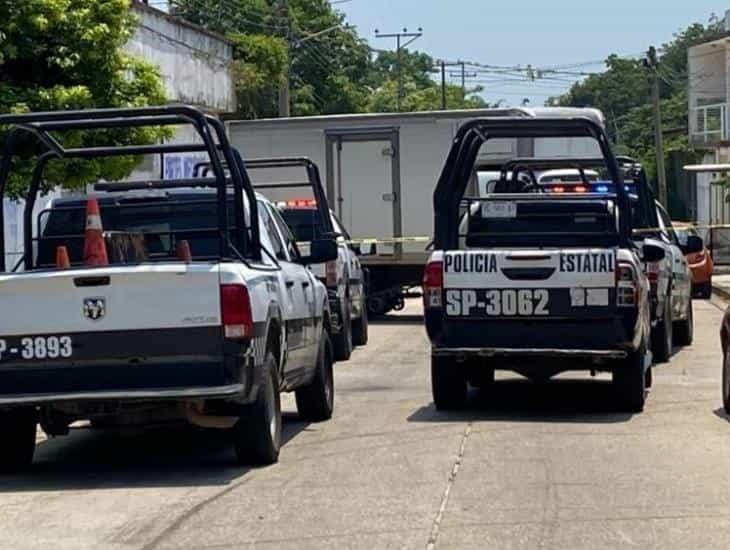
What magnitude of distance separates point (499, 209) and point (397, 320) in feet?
40.6

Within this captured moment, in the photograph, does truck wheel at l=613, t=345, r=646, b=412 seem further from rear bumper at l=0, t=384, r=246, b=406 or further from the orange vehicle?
the orange vehicle

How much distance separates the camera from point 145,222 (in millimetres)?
11945

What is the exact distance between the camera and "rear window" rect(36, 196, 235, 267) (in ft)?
38.7

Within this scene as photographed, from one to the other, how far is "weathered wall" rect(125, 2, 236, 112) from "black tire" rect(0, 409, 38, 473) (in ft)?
70.3

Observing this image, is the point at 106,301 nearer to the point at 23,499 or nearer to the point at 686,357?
the point at 23,499

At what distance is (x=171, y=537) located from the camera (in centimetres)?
845

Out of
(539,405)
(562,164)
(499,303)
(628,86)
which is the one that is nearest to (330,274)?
(562,164)

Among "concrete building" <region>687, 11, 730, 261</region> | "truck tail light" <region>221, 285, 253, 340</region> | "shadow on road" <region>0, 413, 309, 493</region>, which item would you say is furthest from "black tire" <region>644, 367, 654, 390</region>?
"concrete building" <region>687, 11, 730, 261</region>

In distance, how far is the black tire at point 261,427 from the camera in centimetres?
1041

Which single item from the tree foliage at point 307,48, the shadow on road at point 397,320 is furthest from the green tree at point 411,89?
the shadow on road at point 397,320

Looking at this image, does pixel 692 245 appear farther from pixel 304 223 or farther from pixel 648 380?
pixel 304 223

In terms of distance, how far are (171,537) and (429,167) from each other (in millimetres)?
17303

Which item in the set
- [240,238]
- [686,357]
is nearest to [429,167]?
[686,357]

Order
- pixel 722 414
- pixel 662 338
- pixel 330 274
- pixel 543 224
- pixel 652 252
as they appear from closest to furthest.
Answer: pixel 722 414, pixel 543 224, pixel 652 252, pixel 662 338, pixel 330 274
